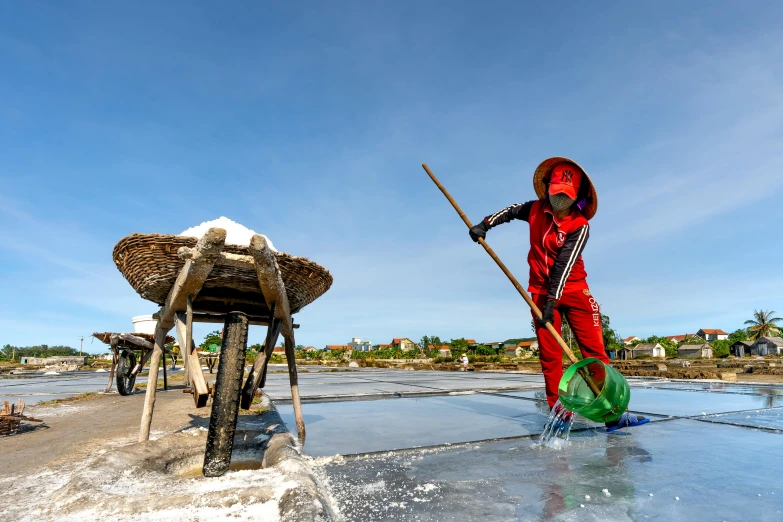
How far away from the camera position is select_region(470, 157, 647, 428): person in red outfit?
3418 millimetres

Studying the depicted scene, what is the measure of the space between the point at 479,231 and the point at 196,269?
8.43 ft

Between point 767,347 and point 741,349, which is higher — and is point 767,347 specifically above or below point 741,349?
above

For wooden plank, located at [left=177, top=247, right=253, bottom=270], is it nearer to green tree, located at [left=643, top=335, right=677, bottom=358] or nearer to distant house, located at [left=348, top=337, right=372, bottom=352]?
green tree, located at [left=643, top=335, right=677, bottom=358]

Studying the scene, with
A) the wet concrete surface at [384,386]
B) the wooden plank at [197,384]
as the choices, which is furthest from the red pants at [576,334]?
the wet concrete surface at [384,386]

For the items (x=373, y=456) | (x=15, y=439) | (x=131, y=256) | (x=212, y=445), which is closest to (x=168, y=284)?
(x=131, y=256)

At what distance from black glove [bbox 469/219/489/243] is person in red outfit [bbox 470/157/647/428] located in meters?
A: 0.42

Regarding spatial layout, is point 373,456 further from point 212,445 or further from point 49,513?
point 49,513

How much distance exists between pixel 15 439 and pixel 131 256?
2349 millimetres

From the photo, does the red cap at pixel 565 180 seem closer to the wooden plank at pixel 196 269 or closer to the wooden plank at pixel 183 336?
the wooden plank at pixel 196 269

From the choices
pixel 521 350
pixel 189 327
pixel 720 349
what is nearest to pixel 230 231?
pixel 189 327

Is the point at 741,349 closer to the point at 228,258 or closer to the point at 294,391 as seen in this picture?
the point at 294,391

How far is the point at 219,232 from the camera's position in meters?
2.04

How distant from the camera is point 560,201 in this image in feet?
11.9

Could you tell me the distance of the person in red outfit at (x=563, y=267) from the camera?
11.2 ft
